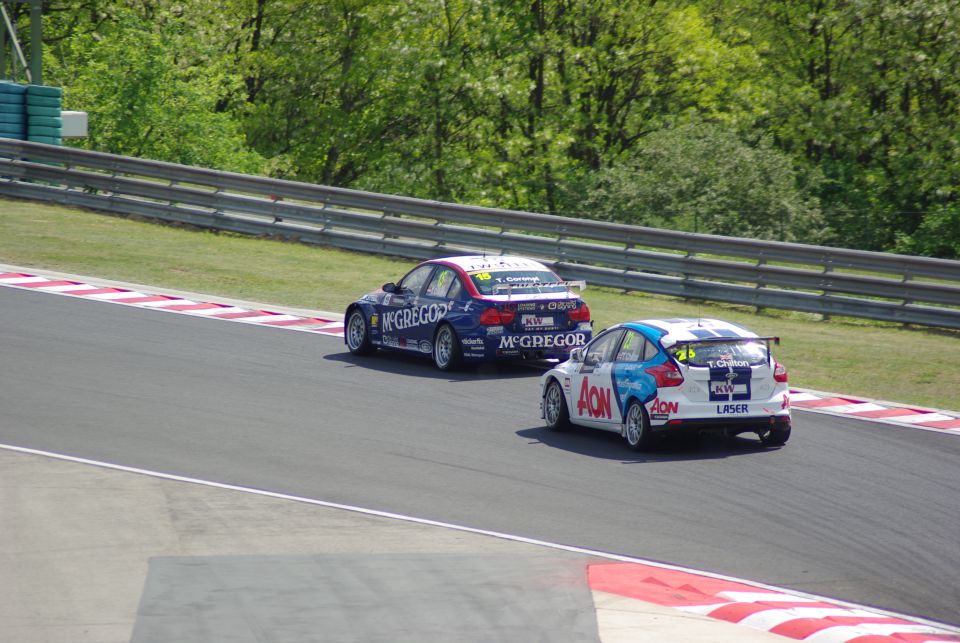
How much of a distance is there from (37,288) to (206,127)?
46.4 ft

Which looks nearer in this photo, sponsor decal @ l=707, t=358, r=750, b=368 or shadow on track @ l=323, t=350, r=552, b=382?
sponsor decal @ l=707, t=358, r=750, b=368

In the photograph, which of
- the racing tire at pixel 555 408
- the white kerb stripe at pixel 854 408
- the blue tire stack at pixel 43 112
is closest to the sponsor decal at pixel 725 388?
the racing tire at pixel 555 408

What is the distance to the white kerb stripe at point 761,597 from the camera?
8633 mm

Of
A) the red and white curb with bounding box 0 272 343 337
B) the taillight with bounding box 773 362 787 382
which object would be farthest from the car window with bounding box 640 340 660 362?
the red and white curb with bounding box 0 272 343 337

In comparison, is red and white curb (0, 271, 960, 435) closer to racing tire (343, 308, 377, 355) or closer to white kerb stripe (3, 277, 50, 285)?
white kerb stripe (3, 277, 50, 285)

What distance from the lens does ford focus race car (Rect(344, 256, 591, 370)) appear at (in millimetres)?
17250

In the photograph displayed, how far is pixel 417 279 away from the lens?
61.5 ft

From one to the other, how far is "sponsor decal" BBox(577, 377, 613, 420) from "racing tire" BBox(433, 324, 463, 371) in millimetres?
3404

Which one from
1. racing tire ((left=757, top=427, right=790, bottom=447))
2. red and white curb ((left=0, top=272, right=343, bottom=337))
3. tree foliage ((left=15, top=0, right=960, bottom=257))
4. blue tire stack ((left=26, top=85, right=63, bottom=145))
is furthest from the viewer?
blue tire stack ((left=26, top=85, right=63, bottom=145))

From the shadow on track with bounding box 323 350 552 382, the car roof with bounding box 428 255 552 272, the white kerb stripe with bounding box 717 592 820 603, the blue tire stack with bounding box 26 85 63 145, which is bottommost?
the shadow on track with bounding box 323 350 552 382

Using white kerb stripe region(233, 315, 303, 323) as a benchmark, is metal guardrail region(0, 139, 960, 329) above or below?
above

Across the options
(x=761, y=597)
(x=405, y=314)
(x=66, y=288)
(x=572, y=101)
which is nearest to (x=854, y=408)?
(x=405, y=314)

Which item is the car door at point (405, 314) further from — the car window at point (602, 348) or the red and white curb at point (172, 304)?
the car window at point (602, 348)

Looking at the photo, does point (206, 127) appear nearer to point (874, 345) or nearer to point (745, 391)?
point (874, 345)
